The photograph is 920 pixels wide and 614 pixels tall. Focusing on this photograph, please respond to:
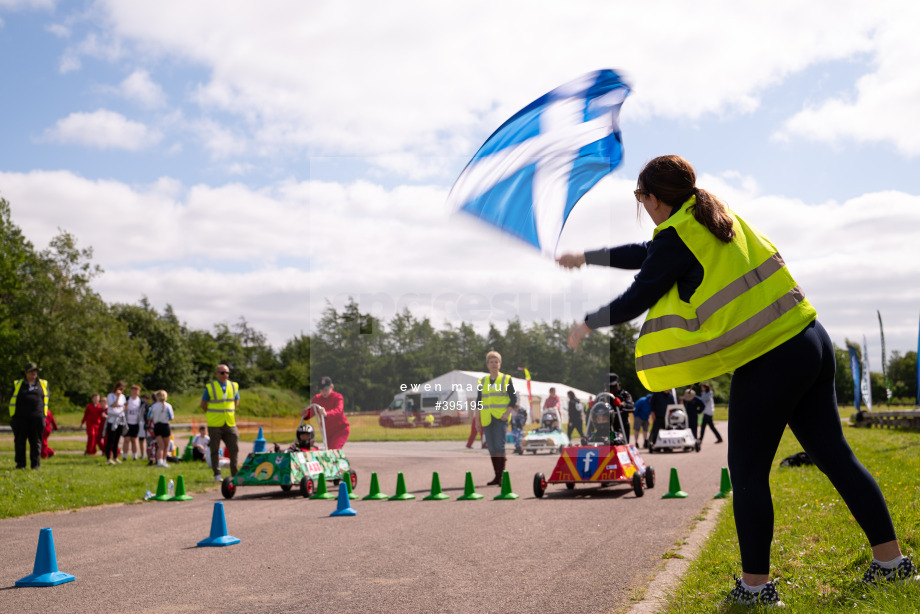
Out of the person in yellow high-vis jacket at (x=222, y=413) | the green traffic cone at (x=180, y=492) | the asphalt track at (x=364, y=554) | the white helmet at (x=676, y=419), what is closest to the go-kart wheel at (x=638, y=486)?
the asphalt track at (x=364, y=554)

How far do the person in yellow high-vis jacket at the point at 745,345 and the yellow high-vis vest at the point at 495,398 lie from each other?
30.0ft

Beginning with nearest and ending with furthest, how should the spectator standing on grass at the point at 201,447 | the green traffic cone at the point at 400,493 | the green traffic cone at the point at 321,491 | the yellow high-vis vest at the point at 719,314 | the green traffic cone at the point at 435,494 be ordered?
1. the yellow high-vis vest at the point at 719,314
2. the green traffic cone at the point at 435,494
3. the green traffic cone at the point at 400,493
4. the green traffic cone at the point at 321,491
5. the spectator standing on grass at the point at 201,447

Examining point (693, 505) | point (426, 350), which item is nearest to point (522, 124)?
point (693, 505)

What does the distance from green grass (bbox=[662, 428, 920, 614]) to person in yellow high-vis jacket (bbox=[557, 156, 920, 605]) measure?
0.20m

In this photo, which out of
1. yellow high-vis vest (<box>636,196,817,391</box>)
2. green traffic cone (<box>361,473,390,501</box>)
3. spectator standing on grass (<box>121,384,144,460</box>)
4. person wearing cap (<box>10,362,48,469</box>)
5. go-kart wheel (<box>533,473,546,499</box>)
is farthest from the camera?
spectator standing on grass (<box>121,384,144,460</box>)

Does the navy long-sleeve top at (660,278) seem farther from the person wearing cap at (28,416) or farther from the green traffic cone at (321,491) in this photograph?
the person wearing cap at (28,416)

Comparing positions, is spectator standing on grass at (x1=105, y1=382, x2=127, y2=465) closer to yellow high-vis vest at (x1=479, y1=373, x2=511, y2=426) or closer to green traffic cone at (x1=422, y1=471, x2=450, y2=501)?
yellow high-vis vest at (x1=479, y1=373, x2=511, y2=426)

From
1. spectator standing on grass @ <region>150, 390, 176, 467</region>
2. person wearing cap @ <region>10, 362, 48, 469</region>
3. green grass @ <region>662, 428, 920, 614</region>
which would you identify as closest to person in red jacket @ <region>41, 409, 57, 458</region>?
spectator standing on grass @ <region>150, 390, 176, 467</region>

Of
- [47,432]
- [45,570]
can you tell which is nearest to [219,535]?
[45,570]

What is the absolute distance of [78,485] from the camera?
1298 centimetres

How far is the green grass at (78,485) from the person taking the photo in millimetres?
11164

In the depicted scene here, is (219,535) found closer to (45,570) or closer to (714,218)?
(45,570)

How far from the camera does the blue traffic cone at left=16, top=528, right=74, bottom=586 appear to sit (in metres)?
5.73

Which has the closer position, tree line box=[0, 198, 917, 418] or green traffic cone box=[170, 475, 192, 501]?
green traffic cone box=[170, 475, 192, 501]
